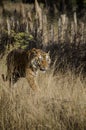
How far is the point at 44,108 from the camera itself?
603 centimetres

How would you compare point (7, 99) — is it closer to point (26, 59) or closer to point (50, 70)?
point (26, 59)

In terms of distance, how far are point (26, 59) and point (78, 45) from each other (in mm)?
2850

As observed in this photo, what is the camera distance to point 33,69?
24.8ft

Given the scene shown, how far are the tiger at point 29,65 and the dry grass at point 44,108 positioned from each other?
0.52 m

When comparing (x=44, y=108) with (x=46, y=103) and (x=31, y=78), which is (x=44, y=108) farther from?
(x=31, y=78)

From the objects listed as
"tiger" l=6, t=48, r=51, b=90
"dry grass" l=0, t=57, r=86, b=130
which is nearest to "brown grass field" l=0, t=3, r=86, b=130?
"dry grass" l=0, t=57, r=86, b=130

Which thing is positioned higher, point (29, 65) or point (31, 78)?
point (29, 65)

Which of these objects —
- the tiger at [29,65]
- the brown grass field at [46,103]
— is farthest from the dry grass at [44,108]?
the tiger at [29,65]

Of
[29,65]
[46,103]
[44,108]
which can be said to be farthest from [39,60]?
[44,108]

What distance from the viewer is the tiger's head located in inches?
294

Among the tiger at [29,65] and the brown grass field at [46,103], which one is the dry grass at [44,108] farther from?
the tiger at [29,65]

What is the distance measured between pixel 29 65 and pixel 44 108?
167 centimetres

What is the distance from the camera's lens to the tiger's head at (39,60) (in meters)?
7.46

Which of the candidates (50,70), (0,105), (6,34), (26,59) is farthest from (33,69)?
(6,34)
